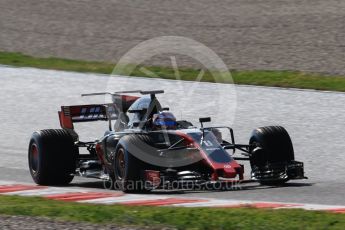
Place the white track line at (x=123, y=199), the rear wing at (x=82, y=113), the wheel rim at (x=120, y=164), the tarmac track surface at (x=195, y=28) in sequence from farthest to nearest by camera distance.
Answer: the tarmac track surface at (x=195, y=28), the rear wing at (x=82, y=113), the wheel rim at (x=120, y=164), the white track line at (x=123, y=199)

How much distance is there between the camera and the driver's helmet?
1245 centimetres

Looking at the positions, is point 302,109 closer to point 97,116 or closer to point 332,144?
point 332,144

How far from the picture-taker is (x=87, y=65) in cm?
2295

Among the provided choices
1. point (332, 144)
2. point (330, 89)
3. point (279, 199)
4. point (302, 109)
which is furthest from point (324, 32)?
point (279, 199)

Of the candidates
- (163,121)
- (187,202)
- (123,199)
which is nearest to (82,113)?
(163,121)

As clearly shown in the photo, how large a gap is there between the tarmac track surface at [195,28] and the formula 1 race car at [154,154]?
27.6 ft

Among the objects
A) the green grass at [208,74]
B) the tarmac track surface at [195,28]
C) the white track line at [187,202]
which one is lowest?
the white track line at [187,202]

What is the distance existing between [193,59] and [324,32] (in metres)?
3.71

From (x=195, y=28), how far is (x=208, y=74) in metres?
5.06

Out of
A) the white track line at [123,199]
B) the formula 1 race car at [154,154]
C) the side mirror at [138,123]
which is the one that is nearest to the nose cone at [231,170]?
the formula 1 race car at [154,154]

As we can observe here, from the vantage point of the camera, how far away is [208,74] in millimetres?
21547

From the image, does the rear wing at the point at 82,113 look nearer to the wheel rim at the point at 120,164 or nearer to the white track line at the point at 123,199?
the wheel rim at the point at 120,164

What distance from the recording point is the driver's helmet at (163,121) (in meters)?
12.5

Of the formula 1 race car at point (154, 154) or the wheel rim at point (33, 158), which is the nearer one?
the formula 1 race car at point (154, 154)
